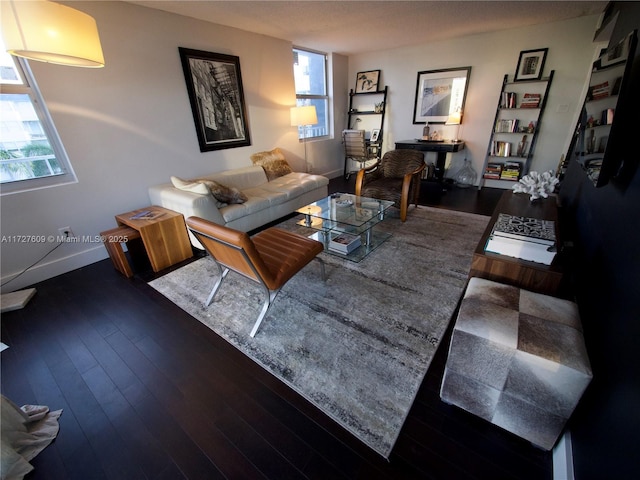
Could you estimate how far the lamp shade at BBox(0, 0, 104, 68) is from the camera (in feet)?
3.93

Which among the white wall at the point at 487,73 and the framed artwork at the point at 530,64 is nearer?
the white wall at the point at 487,73

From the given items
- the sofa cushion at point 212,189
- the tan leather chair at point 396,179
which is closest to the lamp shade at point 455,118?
the tan leather chair at point 396,179

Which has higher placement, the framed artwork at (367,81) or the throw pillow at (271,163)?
the framed artwork at (367,81)

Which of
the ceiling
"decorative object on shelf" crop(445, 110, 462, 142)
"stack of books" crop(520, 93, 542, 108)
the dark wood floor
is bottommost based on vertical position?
the dark wood floor

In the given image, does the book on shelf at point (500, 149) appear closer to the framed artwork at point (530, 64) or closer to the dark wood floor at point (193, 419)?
the framed artwork at point (530, 64)

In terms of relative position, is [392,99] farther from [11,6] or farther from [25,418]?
[25,418]

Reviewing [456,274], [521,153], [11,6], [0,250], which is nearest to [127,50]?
[11,6]

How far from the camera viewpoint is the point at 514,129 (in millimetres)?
4129

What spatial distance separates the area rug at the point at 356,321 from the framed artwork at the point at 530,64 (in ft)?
10.0

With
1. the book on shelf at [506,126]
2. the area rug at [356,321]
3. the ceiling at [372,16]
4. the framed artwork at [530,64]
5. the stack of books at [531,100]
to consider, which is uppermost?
the ceiling at [372,16]

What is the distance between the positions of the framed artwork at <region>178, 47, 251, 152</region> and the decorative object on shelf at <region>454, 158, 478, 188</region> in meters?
3.80

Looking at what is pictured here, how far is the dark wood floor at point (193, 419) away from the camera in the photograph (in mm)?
1082

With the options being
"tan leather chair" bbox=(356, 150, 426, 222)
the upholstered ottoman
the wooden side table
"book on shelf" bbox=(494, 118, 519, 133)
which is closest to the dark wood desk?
the upholstered ottoman

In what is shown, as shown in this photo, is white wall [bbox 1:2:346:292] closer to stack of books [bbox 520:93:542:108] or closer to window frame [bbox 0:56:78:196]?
window frame [bbox 0:56:78:196]
